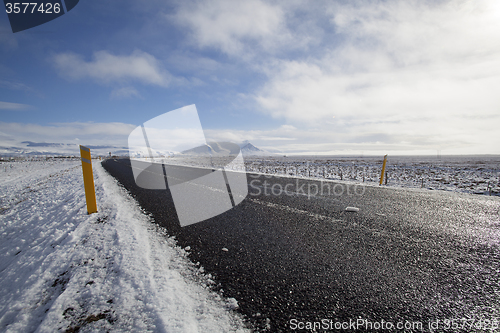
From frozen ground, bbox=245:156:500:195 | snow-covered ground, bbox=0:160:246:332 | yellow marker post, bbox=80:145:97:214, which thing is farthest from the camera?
frozen ground, bbox=245:156:500:195

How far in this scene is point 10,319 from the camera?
66.5 inches

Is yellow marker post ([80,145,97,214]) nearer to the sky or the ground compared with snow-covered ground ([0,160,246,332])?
nearer to the sky

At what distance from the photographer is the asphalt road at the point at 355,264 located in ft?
5.27

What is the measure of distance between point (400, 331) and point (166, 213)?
4.27 m

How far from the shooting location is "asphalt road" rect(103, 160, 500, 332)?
161 centimetres

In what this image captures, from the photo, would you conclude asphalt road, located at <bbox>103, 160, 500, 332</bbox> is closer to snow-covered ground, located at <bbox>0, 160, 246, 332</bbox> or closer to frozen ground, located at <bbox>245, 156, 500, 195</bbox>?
snow-covered ground, located at <bbox>0, 160, 246, 332</bbox>

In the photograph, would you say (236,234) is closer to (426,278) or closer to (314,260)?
(314,260)

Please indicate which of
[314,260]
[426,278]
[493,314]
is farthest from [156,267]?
[493,314]

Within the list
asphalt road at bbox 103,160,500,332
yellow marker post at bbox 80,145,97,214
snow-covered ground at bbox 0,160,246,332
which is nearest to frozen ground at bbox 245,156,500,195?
asphalt road at bbox 103,160,500,332

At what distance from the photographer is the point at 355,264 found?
2340mm

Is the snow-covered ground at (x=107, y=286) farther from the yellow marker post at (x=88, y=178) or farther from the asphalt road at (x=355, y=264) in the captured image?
the yellow marker post at (x=88, y=178)

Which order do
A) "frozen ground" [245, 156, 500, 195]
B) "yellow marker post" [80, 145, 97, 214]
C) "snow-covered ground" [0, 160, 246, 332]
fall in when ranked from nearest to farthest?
1. "snow-covered ground" [0, 160, 246, 332]
2. "yellow marker post" [80, 145, 97, 214]
3. "frozen ground" [245, 156, 500, 195]

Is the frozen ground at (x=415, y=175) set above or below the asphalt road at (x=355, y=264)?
below

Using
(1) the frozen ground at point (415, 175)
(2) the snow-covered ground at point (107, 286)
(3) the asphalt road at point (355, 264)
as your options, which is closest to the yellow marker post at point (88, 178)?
(2) the snow-covered ground at point (107, 286)
